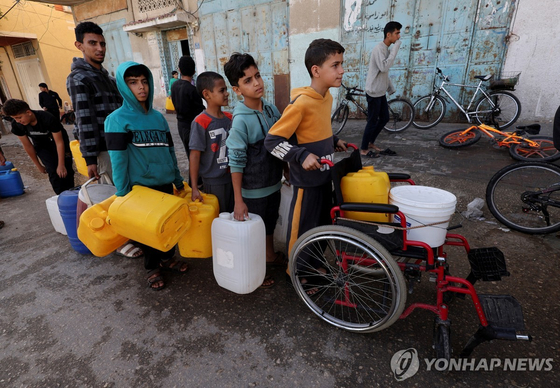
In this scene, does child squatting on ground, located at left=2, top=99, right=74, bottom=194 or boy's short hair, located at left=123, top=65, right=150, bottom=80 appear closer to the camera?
boy's short hair, located at left=123, top=65, right=150, bottom=80

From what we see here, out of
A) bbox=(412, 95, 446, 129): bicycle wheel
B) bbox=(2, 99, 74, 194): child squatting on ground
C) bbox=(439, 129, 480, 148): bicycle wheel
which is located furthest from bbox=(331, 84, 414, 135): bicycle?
bbox=(2, 99, 74, 194): child squatting on ground

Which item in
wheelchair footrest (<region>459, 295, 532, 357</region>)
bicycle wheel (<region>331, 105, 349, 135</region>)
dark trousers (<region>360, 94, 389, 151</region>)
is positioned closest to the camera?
wheelchair footrest (<region>459, 295, 532, 357</region>)

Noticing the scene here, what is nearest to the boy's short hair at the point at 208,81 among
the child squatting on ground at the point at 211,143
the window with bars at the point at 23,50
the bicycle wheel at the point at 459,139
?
the child squatting on ground at the point at 211,143

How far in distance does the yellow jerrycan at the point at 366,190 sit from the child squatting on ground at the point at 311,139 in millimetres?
182

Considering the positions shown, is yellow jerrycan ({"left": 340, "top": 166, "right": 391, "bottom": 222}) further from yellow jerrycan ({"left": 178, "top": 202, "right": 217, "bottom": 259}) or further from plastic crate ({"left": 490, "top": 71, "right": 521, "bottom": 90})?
plastic crate ({"left": 490, "top": 71, "right": 521, "bottom": 90})

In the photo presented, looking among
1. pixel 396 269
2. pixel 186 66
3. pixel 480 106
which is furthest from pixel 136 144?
pixel 480 106

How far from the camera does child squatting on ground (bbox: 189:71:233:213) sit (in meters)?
2.12

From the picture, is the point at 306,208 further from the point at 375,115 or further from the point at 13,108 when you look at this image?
the point at 375,115

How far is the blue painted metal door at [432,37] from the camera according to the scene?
600 centimetres

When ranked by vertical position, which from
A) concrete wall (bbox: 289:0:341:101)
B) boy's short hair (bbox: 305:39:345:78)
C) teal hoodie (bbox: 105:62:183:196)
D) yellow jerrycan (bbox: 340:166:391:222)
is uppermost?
concrete wall (bbox: 289:0:341:101)

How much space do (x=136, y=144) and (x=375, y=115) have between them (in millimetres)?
3954

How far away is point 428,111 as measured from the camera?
6.63 meters

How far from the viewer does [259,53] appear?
9.16 meters

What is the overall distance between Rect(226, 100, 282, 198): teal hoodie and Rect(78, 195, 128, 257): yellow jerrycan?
2.99 feet
